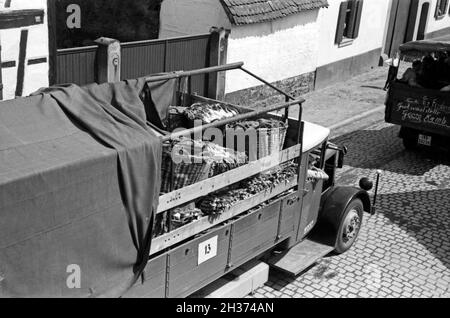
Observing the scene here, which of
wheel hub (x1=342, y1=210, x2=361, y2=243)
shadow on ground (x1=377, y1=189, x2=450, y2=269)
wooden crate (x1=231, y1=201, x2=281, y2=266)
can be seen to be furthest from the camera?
shadow on ground (x1=377, y1=189, x2=450, y2=269)

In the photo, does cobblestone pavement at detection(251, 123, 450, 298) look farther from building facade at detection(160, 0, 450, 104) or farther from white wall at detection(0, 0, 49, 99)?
white wall at detection(0, 0, 49, 99)

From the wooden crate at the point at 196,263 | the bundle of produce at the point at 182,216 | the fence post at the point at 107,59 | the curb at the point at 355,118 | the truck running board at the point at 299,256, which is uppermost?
the fence post at the point at 107,59

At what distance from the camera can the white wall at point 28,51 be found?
908 cm

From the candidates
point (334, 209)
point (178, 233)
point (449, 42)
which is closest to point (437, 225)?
point (334, 209)

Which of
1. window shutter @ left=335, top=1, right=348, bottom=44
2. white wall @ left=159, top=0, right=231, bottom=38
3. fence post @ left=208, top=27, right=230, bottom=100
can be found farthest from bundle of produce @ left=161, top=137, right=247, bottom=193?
window shutter @ left=335, top=1, right=348, bottom=44

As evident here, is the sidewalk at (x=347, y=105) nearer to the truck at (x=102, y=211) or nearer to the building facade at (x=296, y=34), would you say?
the building facade at (x=296, y=34)

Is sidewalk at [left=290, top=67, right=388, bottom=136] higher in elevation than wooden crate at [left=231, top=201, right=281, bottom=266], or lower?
lower

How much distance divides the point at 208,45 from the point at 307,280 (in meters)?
7.55

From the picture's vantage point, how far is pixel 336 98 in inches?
682

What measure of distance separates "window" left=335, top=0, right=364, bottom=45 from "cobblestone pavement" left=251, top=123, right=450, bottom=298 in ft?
22.2

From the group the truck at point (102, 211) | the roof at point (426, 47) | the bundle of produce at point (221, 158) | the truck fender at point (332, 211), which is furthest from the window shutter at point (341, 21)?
the bundle of produce at point (221, 158)

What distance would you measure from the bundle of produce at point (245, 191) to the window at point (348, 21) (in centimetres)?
1257

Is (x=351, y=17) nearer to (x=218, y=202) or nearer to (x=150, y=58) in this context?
(x=150, y=58)

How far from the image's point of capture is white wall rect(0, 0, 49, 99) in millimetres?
9078
